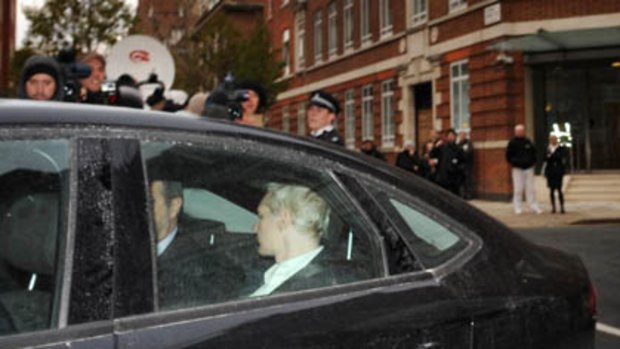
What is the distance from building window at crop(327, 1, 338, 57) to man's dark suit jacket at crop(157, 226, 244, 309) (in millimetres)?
30374

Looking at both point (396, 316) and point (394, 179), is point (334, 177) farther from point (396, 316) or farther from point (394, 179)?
point (396, 316)

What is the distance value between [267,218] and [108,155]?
55cm

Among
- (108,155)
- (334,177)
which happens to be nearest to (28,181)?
(108,155)

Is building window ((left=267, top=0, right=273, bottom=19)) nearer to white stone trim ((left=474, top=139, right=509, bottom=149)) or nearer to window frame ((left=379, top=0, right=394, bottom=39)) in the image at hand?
window frame ((left=379, top=0, right=394, bottom=39))

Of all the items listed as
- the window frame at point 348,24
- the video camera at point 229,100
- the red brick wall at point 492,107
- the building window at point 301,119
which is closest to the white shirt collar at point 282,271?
the video camera at point 229,100

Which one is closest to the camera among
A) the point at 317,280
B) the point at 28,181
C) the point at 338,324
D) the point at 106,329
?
the point at 106,329

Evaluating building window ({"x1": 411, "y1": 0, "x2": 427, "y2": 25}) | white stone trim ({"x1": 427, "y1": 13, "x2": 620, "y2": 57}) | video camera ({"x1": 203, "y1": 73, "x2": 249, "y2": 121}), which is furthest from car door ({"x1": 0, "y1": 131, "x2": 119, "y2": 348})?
building window ({"x1": 411, "y1": 0, "x2": 427, "y2": 25})

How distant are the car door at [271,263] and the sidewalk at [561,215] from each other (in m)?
11.2

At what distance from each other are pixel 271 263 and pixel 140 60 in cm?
744

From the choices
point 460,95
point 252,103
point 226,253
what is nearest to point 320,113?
point 252,103

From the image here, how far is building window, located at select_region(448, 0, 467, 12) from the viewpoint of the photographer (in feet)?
71.1

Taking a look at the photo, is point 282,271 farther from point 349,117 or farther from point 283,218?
point 349,117

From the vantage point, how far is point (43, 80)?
4.97 m

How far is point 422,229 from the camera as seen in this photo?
244 centimetres
